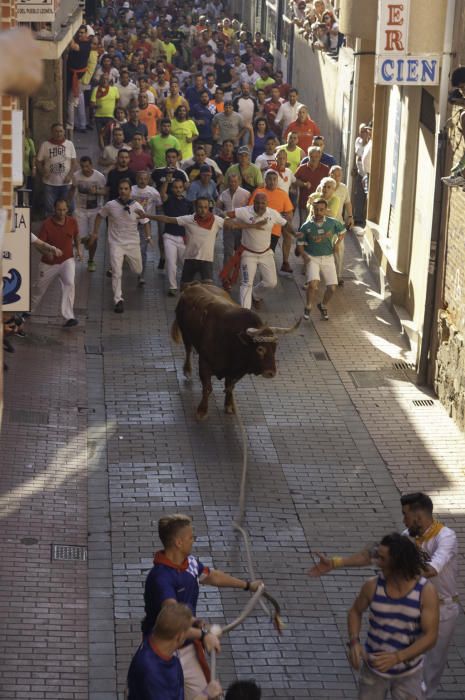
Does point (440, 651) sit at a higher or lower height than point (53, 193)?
lower

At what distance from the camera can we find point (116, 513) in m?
12.4

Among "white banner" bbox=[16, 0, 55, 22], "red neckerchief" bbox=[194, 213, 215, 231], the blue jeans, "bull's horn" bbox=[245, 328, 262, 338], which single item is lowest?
"bull's horn" bbox=[245, 328, 262, 338]

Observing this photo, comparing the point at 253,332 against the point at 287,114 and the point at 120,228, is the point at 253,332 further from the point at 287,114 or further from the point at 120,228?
the point at 287,114

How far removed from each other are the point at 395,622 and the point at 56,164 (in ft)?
49.0

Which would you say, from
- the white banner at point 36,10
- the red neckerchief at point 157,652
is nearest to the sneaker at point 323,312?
the white banner at point 36,10

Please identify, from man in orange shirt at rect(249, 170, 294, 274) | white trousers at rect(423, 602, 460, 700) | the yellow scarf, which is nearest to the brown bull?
man in orange shirt at rect(249, 170, 294, 274)

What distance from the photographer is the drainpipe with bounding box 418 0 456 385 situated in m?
15.7

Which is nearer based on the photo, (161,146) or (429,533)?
(429,533)

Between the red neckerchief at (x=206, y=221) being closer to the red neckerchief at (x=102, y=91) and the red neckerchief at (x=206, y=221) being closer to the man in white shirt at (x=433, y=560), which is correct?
the man in white shirt at (x=433, y=560)

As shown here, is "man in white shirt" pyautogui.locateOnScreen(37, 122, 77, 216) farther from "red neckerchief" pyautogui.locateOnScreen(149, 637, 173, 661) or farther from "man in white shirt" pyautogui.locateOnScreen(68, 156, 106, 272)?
"red neckerchief" pyautogui.locateOnScreen(149, 637, 173, 661)

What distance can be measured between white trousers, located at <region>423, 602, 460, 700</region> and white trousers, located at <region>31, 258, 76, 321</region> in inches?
389

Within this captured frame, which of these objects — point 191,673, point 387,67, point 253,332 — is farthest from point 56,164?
point 191,673

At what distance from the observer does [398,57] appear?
16109 millimetres

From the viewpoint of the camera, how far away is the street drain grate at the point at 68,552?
451 inches
